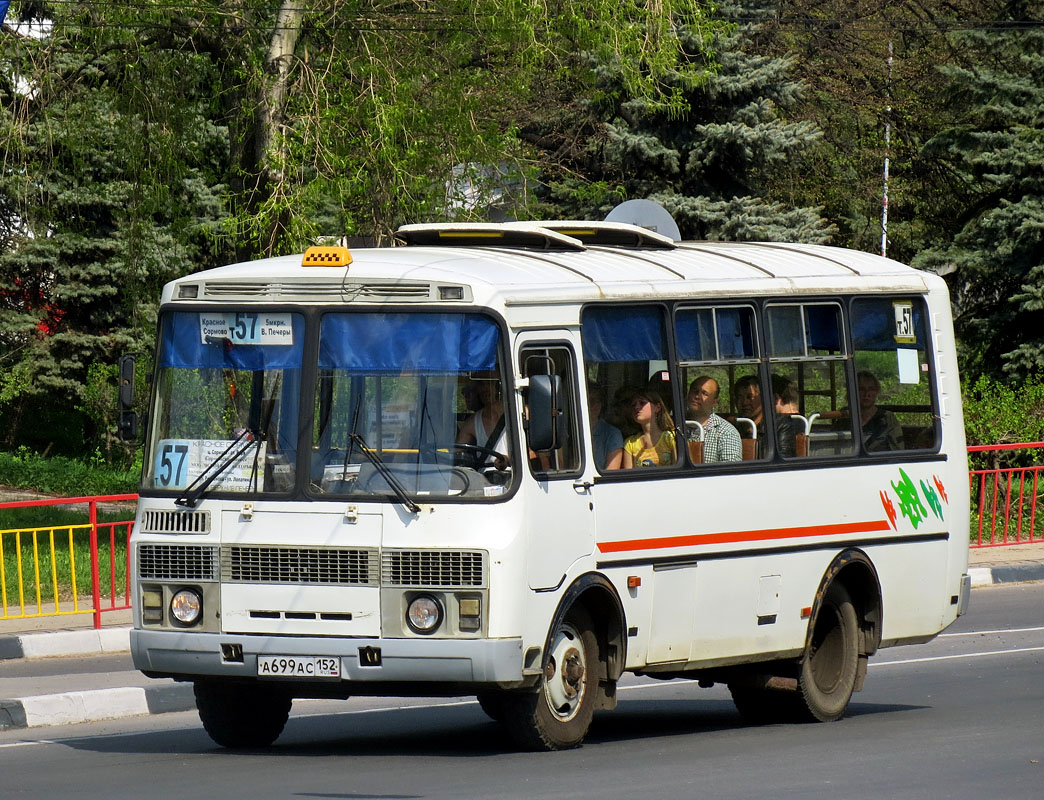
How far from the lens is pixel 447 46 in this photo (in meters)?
20.6

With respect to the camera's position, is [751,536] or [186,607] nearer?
[186,607]

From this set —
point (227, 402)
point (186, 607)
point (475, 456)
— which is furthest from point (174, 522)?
point (475, 456)

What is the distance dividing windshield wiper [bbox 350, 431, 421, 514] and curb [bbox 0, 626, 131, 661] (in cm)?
601

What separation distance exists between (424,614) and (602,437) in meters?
1.51

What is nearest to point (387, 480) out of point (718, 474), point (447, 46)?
point (718, 474)

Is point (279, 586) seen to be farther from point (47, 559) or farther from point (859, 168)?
point (859, 168)

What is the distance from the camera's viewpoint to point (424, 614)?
8734 millimetres

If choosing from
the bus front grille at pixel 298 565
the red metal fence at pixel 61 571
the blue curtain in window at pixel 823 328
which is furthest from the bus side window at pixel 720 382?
the red metal fence at pixel 61 571

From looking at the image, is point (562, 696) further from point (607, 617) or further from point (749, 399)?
point (749, 399)

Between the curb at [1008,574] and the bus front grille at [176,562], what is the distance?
39.4 ft

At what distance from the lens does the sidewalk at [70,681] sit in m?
11.0

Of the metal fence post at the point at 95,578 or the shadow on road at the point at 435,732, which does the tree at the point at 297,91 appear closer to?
the metal fence post at the point at 95,578

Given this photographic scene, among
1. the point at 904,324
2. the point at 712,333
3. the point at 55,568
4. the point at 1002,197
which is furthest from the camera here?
the point at 1002,197

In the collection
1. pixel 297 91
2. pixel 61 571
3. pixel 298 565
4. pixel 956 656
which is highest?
pixel 297 91
